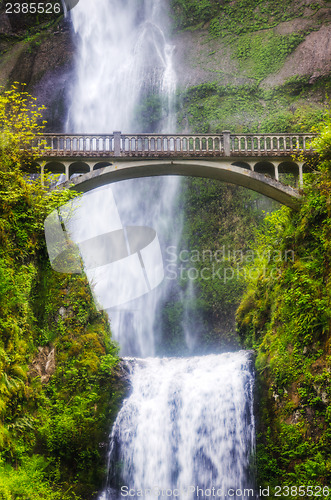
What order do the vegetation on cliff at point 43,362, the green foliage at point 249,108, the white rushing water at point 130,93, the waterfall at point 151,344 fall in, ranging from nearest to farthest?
the vegetation on cliff at point 43,362 < the waterfall at point 151,344 < the white rushing water at point 130,93 < the green foliage at point 249,108

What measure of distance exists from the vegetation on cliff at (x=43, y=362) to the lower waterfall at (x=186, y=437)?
0.62m

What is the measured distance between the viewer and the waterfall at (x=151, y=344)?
1242cm

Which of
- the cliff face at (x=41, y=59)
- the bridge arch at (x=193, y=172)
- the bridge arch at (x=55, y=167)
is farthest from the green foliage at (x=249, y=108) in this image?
the bridge arch at (x=55, y=167)

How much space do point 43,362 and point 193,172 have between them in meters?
7.69

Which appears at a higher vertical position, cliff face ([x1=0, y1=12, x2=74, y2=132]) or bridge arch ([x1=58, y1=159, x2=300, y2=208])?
cliff face ([x1=0, y1=12, x2=74, y2=132])

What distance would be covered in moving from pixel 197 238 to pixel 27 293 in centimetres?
1346

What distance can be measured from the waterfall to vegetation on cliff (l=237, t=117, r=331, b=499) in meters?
0.80

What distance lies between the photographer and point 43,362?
13102 millimetres

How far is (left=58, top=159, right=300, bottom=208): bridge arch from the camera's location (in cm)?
1554

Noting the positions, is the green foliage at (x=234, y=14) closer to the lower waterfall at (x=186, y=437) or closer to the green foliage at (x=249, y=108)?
the green foliage at (x=249, y=108)

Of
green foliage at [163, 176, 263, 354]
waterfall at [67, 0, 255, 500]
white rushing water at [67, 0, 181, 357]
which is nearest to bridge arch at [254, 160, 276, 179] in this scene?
waterfall at [67, 0, 255, 500]

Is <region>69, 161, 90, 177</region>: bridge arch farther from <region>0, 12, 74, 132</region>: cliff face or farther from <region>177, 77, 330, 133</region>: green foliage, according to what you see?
<region>0, 12, 74, 132</region>: cliff face

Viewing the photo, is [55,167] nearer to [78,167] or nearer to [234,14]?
[78,167]

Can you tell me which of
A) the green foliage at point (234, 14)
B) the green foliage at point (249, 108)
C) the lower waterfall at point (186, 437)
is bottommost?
the lower waterfall at point (186, 437)
